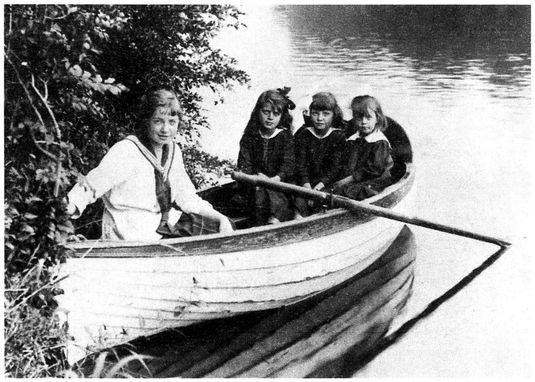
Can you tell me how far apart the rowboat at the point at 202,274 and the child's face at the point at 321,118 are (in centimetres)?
56

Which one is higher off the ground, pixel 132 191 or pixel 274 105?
pixel 274 105

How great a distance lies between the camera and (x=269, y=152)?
4.32m

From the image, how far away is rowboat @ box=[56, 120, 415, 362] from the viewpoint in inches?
125

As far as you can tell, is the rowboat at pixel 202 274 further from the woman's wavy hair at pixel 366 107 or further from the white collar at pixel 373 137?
the woman's wavy hair at pixel 366 107

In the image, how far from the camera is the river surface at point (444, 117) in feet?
12.6

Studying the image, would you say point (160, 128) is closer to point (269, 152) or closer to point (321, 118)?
point (269, 152)

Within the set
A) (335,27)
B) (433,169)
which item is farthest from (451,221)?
(335,27)

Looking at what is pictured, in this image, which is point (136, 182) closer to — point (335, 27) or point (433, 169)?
point (335, 27)

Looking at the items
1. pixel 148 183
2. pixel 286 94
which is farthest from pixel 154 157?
pixel 286 94

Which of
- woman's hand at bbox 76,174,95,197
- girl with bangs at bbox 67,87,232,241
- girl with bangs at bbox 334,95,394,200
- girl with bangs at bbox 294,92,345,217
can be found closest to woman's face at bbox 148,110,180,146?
girl with bangs at bbox 67,87,232,241

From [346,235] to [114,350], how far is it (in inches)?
57.2

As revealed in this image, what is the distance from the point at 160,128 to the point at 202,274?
0.72 m

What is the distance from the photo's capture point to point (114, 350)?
328 centimetres

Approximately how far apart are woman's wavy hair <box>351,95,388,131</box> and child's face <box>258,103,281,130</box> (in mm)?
613
